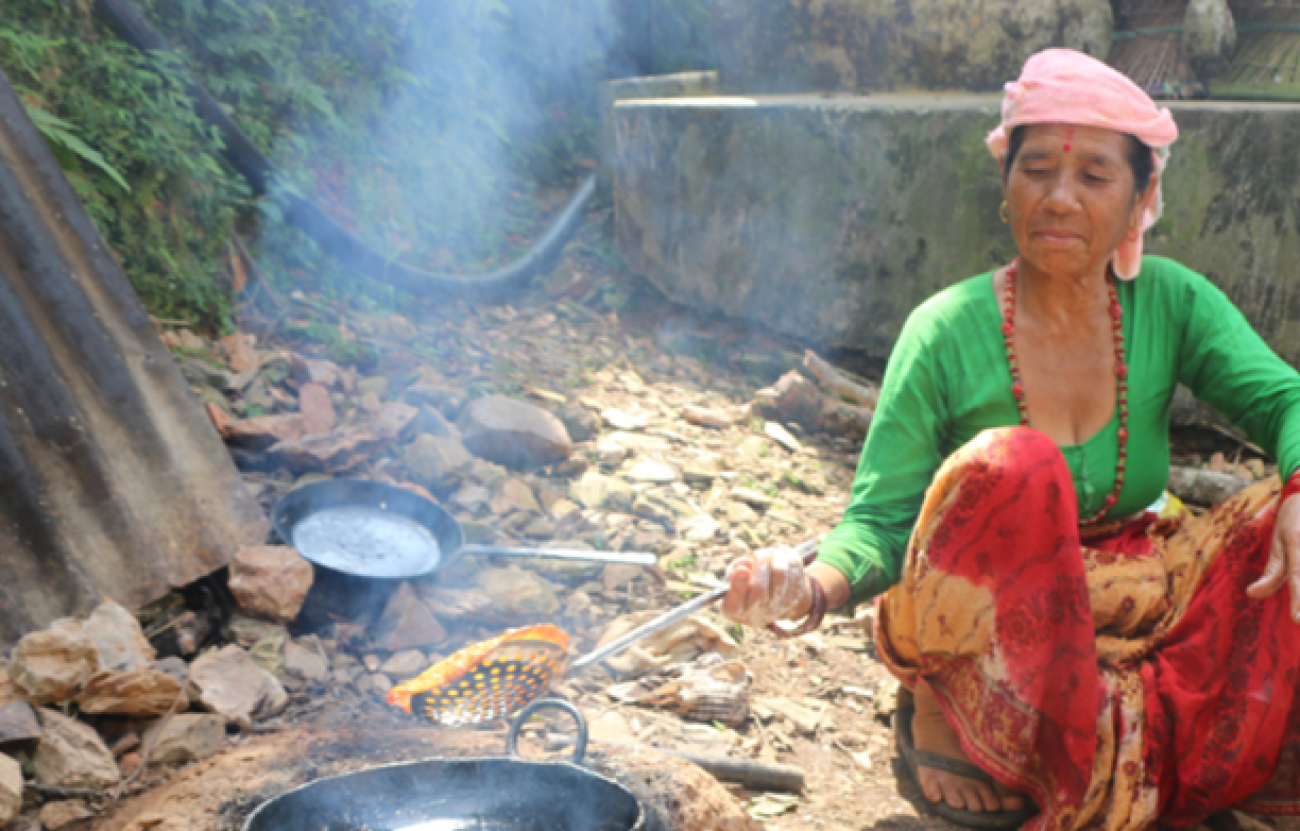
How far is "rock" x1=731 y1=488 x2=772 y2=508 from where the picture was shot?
3.62 meters

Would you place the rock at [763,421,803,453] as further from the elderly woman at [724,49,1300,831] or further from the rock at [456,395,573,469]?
the elderly woman at [724,49,1300,831]

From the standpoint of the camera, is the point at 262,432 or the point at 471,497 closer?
the point at 262,432

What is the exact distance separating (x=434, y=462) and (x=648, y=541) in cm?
75

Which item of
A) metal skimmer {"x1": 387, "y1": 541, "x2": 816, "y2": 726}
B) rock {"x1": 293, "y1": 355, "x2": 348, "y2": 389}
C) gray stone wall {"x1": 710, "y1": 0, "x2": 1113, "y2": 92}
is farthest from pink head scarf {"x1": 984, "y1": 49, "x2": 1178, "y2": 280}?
gray stone wall {"x1": 710, "y1": 0, "x2": 1113, "y2": 92}

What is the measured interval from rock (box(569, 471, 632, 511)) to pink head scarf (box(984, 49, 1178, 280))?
1.90 m

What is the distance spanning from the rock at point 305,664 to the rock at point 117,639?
325mm

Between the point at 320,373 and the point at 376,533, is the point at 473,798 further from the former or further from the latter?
the point at 320,373

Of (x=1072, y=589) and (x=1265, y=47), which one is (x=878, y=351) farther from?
(x=1072, y=589)

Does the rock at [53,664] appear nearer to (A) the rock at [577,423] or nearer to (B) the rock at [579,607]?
(B) the rock at [579,607]

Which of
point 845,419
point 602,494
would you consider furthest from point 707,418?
point 602,494

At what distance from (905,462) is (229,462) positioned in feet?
5.63

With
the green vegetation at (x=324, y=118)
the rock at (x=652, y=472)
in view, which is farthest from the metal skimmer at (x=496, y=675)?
the green vegetation at (x=324, y=118)

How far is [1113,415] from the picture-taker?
2.08 metres

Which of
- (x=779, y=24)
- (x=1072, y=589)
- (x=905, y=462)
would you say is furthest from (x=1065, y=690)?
(x=779, y=24)
